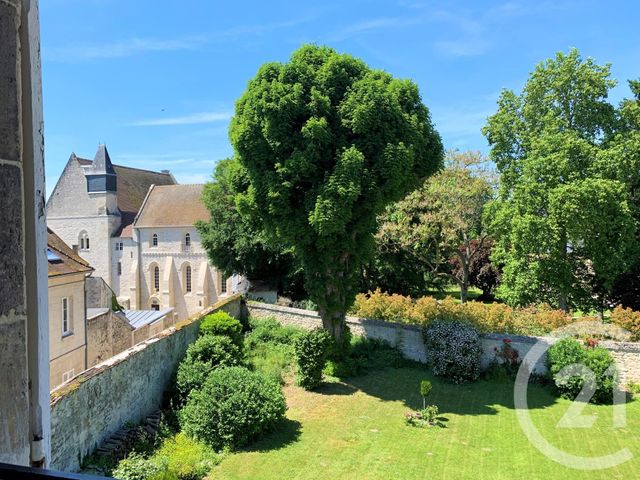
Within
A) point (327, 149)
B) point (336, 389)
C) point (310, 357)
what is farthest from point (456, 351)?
point (327, 149)

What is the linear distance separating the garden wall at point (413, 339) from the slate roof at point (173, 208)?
1916 cm

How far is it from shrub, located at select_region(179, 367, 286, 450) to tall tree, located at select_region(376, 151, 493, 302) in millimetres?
16241

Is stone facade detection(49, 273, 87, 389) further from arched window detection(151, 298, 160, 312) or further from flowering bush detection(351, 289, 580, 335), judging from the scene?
arched window detection(151, 298, 160, 312)

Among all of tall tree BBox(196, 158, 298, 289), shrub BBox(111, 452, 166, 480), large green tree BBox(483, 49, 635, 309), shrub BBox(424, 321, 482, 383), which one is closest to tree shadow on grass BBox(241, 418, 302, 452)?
shrub BBox(111, 452, 166, 480)

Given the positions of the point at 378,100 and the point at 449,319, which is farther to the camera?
the point at 449,319

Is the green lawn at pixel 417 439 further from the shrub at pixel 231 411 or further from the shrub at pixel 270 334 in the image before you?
the shrub at pixel 270 334

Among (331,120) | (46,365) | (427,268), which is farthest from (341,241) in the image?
(427,268)

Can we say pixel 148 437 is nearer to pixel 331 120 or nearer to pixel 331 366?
pixel 331 366

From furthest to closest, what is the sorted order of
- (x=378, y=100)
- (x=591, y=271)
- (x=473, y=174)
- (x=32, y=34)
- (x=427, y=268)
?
(x=427, y=268), (x=473, y=174), (x=591, y=271), (x=378, y=100), (x=32, y=34)

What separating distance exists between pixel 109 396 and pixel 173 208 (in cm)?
3312

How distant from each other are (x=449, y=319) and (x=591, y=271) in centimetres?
1000

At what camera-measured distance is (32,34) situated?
1673 mm

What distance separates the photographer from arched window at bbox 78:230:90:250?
44000mm

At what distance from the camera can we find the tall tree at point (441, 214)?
1043 inches
